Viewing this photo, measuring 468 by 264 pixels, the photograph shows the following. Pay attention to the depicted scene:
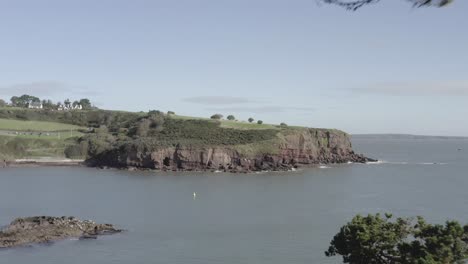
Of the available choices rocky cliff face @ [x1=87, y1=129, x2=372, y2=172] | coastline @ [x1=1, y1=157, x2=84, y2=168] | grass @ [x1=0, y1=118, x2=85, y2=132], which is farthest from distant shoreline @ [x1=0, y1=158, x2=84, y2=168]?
grass @ [x1=0, y1=118, x2=85, y2=132]

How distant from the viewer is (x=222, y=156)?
102 m

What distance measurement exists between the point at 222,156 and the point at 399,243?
76.2m

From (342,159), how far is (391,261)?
3661 inches

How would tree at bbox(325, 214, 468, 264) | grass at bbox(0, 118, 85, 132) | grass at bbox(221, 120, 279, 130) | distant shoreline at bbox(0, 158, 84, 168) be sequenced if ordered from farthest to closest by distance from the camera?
grass at bbox(0, 118, 85, 132) → grass at bbox(221, 120, 279, 130) → distant shoreline at bbox(0, 158, 84, 168) → tree at bbox(325, 214, 468, 264)

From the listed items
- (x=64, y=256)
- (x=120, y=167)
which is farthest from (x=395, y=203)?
(x=120, y=167)

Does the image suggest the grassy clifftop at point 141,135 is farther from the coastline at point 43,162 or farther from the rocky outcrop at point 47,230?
the rocky outcrop at point 47,230

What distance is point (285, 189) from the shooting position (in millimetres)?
71312

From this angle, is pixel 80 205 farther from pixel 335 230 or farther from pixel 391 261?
pixel 391 261

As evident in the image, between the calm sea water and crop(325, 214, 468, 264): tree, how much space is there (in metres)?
10.7

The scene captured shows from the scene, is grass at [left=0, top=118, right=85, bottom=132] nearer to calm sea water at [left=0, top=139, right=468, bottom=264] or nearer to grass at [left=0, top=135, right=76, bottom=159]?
grass at [left=0, top=135, right=76, bottom=159]

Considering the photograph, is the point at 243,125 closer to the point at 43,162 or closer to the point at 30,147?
Answer: the point at 43,162

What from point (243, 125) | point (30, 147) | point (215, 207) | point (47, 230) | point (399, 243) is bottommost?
point (47, 230)

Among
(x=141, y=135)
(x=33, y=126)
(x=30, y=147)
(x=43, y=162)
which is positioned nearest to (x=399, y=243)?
(x=43, y=162)

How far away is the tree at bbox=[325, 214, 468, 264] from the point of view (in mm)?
23969
